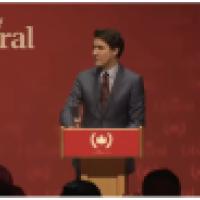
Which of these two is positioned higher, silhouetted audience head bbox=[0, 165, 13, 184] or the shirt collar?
the shirt collar

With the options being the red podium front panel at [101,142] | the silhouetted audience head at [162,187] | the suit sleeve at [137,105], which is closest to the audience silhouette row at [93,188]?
the silhouetted audience head at [162,187]

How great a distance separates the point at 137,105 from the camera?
3.81 m

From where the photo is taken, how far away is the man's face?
12.5 ft

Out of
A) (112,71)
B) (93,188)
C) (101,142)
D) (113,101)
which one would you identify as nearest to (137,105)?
(113,101)

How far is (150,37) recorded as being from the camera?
159 inches

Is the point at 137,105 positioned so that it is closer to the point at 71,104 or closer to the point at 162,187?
the point at 71,104

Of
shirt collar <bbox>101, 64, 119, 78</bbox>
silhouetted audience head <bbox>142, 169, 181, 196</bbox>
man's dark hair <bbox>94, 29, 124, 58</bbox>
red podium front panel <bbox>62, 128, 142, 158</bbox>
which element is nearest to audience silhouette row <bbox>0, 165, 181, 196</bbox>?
silhouetted audience head <bbox>142, 169, 181, 196</bbox>

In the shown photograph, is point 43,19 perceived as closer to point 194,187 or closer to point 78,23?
point 78,23

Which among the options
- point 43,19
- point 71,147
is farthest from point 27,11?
point 71,147

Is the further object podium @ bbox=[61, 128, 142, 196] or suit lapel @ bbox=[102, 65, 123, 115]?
suit lapel @ bbox=[102, 65, 123, 115]

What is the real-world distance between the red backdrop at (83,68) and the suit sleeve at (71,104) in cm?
10

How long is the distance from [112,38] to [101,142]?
29.3 inches

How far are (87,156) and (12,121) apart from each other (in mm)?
702

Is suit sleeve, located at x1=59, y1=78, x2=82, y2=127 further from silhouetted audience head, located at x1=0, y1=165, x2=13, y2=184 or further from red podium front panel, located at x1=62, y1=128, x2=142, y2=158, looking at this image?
silhouetted audience head, located at x1=0, y1=165, x2=13, y2=184
